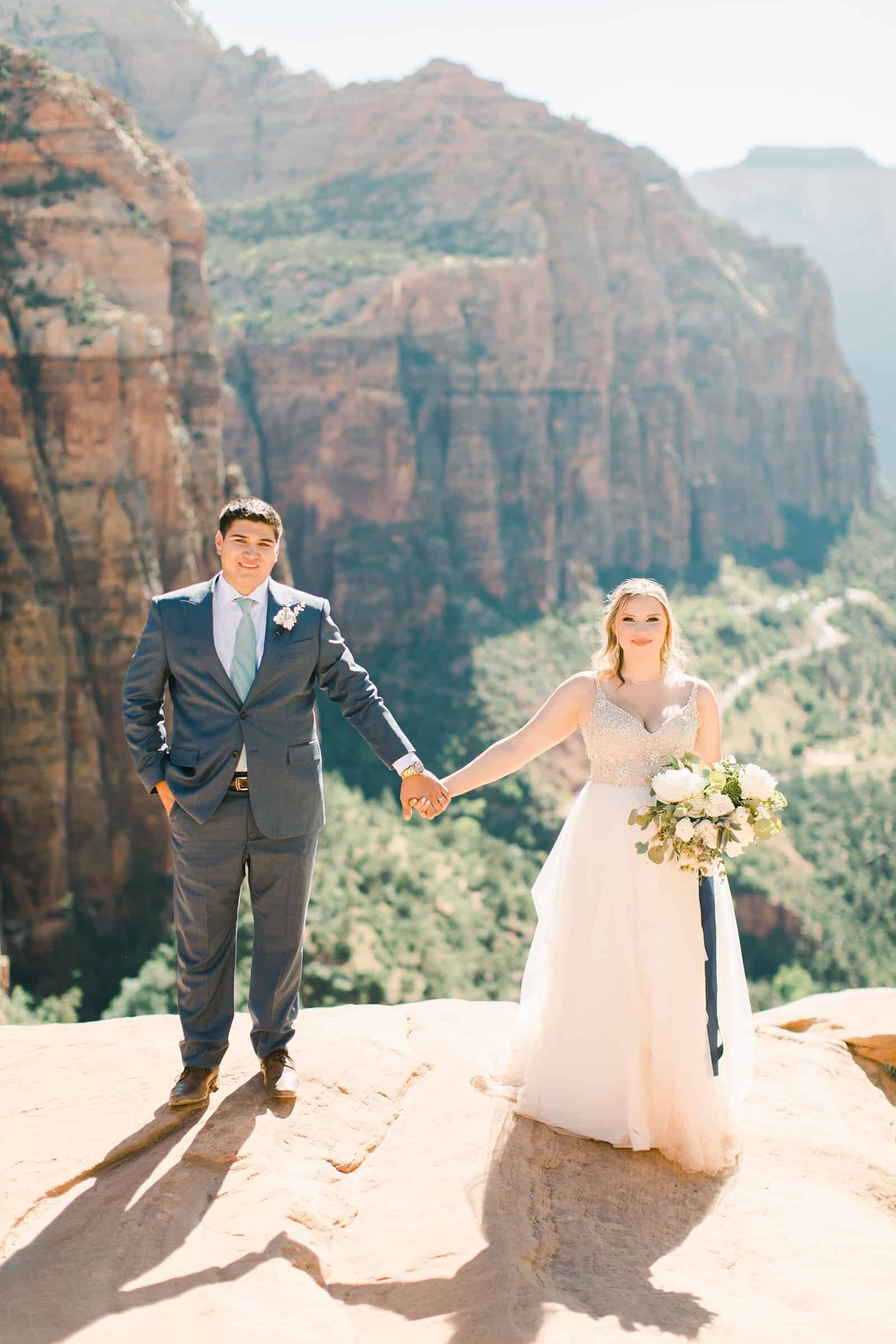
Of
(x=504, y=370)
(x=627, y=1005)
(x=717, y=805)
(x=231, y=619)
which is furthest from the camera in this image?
(x=504, y=370)

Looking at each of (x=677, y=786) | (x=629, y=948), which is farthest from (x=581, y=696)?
(x=629, y=948)

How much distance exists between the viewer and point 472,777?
17.5 feet

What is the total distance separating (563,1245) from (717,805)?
186 cm

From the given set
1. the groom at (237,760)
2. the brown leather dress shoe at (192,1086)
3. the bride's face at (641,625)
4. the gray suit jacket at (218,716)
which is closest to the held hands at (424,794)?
the groom at (237,760)

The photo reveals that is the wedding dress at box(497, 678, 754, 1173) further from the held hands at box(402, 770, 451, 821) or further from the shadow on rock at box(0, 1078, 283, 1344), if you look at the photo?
the shadow on rock at box(0, 1078, 283, 1344)

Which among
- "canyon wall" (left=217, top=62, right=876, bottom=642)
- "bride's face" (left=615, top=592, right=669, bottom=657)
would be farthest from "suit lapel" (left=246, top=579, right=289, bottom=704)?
"canyon wall" (left=217, top=62, right=876, bottom=642)

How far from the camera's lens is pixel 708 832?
4.72 metres

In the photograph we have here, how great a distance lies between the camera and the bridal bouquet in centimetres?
473

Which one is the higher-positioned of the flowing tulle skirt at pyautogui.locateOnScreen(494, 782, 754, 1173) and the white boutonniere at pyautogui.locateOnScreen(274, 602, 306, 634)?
the white boutonniere at pyautogui.locateOnScreen(274, 602, 306, 634)

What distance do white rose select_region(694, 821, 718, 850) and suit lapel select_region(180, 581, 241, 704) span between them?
6.75 feet

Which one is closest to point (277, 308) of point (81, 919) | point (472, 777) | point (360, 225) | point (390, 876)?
point (360, 225)

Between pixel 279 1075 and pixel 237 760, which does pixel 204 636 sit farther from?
pixel 279 1075

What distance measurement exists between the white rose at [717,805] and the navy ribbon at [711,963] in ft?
1.65

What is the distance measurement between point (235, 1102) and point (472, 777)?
1834mm
